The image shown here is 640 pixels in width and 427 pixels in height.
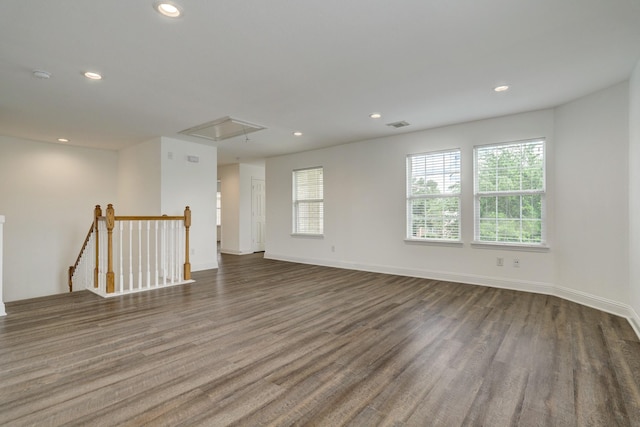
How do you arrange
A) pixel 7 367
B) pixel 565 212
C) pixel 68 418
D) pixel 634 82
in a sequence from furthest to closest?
pixel 565 212 < pixel 634 82 < pixel 7 367 < pixel 68 418

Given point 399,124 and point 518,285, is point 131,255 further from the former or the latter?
point 518,285

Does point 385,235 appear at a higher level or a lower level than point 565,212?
lower

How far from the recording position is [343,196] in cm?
642

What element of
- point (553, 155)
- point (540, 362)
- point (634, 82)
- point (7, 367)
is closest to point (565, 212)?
point (553, 155)

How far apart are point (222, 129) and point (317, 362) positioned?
4.07 meters

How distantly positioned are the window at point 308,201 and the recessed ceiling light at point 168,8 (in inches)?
188

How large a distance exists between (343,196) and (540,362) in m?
4.47

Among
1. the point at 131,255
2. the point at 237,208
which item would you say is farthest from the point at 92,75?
the point at 237,208

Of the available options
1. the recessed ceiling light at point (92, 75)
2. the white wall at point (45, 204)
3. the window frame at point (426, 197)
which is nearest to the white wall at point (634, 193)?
the window frame at point (426, 197)

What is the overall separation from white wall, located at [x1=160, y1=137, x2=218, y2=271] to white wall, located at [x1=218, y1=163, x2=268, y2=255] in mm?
2036

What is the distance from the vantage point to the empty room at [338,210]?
6.75 ft

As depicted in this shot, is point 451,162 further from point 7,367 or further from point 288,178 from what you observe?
point 7,367

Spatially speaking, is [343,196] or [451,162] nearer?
[451,162]

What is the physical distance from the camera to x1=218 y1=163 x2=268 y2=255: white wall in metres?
8.55
